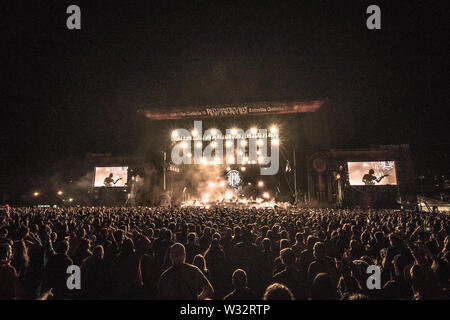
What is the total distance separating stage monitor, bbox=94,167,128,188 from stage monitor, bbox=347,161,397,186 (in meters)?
29.1

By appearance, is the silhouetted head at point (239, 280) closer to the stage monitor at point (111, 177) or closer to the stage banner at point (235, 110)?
the stage banner at point (235, 110)

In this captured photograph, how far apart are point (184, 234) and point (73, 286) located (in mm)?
4166

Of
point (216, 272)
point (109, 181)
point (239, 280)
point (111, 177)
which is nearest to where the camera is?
point (239, 280)

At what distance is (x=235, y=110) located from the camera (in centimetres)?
2570

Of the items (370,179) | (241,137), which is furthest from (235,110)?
(370,179)

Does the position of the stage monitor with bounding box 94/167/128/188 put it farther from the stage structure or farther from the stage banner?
the stage banner

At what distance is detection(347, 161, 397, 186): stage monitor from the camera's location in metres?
25.5

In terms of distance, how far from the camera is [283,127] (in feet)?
85.3

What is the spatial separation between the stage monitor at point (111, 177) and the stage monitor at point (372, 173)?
29.1m

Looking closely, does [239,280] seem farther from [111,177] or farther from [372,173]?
[111,177]

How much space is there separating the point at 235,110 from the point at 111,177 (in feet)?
62.1

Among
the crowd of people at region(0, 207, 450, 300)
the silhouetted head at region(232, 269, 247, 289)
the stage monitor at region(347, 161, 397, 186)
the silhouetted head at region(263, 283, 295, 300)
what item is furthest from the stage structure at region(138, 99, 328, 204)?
the silhouetted head at region(263, 283, 295, 300)

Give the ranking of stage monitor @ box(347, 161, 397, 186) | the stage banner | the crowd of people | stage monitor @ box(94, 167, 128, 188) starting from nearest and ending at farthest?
the crowd of people, the stage banner, stage monitor @ box(347, 161, 397, 186), stage monitor @ box(94, 167, 128, 188)
